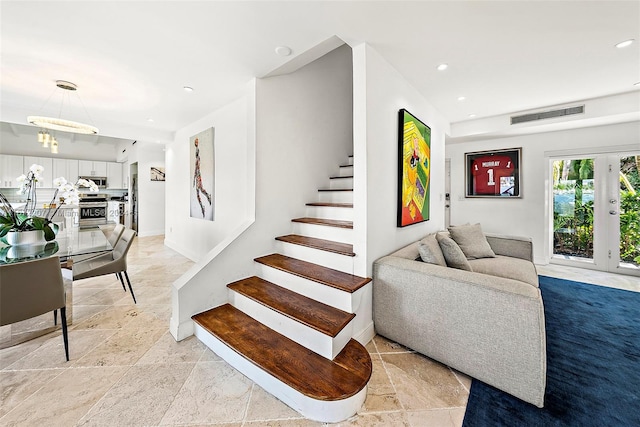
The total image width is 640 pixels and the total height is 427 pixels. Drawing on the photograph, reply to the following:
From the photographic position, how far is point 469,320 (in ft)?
5.16

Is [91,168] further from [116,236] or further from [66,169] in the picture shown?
[116,236]

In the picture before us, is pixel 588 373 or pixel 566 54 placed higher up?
pixel 566 54

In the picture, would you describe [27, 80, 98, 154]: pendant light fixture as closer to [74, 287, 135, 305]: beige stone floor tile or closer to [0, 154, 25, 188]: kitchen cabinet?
[74, 287, 135, 305]: beige stone floor tile

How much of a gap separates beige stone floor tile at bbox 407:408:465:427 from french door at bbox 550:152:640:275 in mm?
4457

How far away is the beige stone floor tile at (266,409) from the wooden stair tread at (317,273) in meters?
0.78

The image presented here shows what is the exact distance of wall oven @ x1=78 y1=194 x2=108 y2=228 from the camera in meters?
6.77

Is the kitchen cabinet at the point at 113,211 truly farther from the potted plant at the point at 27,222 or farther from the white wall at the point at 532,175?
the white wall at the point at 532,175

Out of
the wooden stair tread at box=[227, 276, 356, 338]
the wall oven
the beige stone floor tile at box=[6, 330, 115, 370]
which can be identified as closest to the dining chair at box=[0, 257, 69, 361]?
the beige stone floor tile at box=[6, 330, 115, 370]

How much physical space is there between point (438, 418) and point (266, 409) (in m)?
0.98

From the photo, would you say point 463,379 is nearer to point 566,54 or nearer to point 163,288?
point 566,54

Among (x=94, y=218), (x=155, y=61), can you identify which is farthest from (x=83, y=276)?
(x=94, y=218)

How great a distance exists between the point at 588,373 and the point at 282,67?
3493mm

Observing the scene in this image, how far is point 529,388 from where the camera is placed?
1375 mm

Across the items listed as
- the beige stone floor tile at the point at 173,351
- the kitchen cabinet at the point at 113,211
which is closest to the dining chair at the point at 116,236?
the beige stone floor tile at the point at 173,351
